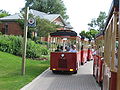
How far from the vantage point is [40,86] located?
10344 mm

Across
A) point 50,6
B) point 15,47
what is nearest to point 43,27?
point 15,47

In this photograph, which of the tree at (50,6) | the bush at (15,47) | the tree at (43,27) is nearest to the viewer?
the bush at (15,47)

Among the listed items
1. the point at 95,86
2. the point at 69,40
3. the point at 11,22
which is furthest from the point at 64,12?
the point at 95,86

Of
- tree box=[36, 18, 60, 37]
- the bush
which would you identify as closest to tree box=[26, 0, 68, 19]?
tree box=[36, 18, 60, 37]

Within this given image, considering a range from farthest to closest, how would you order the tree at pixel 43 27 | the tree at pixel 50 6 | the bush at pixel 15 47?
the tree at pixel 50 6
the tree at pixel 43 27
the bush at pixel 15 47

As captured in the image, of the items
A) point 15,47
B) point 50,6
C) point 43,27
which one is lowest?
point 15,47

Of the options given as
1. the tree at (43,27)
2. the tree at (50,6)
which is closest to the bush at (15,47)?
the tree at (43,27)

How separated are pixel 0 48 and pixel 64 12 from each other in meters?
59.3

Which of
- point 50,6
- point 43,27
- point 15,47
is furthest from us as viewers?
point 50,6

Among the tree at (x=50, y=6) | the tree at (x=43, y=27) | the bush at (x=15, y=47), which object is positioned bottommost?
the bush at (x=15, y=47)

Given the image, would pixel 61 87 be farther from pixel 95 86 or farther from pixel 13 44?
pixel 13 44

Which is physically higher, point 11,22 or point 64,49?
point 11,22

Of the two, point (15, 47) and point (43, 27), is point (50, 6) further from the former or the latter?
point (15, 47)

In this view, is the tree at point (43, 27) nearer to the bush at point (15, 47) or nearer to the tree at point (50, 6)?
the bush at point (15, 47)
